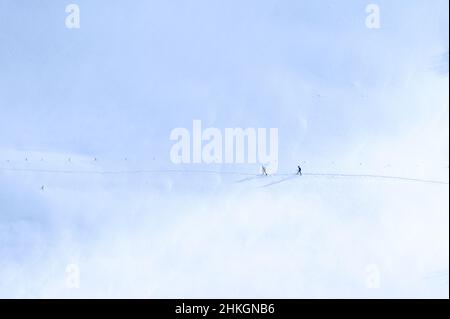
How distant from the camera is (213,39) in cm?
668

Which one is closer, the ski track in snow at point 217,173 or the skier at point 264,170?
the ski track in snow at point 217,173

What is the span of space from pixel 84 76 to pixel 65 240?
221cm

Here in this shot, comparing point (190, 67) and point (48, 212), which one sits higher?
point (190, 67)

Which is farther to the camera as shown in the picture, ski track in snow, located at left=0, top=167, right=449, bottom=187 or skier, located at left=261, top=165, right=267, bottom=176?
skier, located at left=261, top=165, right=267, bottom=176

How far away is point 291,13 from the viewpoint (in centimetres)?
666

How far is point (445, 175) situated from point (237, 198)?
2867 millimetres

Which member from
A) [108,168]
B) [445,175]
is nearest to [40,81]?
[108,168]

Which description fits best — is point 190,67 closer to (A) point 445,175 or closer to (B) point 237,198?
(B) point 237,198

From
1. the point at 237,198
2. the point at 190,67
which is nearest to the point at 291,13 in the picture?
the point at 190,67
